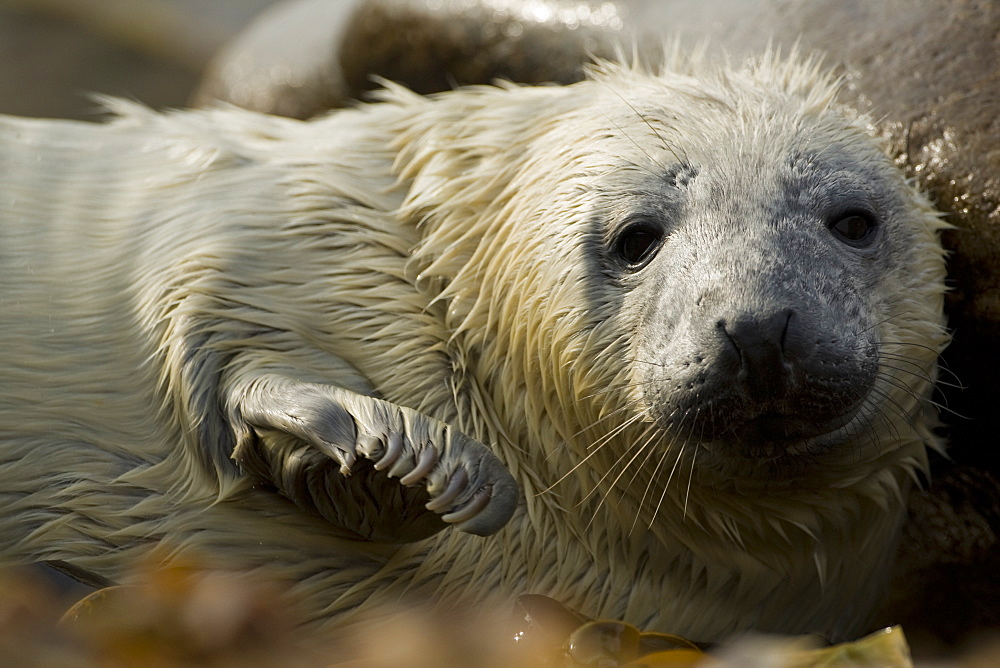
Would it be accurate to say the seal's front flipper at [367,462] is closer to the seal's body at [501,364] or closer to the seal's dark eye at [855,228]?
the seal's body at [501,364]

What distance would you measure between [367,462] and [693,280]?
0.85 meters

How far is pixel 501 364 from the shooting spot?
9.30 feet

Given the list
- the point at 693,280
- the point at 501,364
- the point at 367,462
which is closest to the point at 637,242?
the point at 693,280

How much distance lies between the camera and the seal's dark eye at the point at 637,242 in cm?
257

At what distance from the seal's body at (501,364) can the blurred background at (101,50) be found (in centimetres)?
698

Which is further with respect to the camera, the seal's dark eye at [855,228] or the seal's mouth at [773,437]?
the seal's dark eye at [855,228]

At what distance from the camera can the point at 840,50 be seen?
3467mm

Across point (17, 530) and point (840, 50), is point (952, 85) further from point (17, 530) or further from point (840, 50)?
point (17, 530)

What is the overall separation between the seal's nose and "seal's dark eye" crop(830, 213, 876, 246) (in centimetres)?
49

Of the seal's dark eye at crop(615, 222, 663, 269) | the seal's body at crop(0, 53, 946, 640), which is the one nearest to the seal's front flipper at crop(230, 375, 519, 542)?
the seal's body at crop(0, 53, 946, 640)

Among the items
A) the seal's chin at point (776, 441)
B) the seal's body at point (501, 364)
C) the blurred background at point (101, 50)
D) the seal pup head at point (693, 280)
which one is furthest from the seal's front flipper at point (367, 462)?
the blurred background at point (101, 50)

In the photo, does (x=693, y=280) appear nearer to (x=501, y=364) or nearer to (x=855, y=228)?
(x=855, y=228)

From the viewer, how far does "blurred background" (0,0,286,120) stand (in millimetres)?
9289

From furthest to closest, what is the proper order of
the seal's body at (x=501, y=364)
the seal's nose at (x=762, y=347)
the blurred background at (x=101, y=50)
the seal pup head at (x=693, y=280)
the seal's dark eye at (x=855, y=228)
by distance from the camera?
the blurred background at (x=101, y=50) → the seal's dark eye at (x=855, y=228) → the seal's body at (x=501, y=364) → the seal pup head at (x=693, y=280) → the seal's nose at (x=762, y=347)
